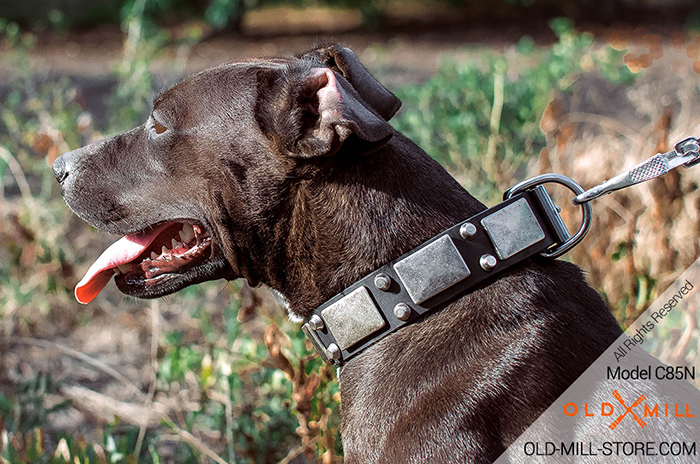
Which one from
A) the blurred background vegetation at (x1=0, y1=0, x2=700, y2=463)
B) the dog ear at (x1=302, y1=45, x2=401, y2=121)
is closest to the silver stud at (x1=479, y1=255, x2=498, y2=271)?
the dog ear at (x1=302, y1=45, x2=401, y2=121)

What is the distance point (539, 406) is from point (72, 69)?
33.5ft

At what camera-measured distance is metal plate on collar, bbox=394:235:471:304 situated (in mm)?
1950

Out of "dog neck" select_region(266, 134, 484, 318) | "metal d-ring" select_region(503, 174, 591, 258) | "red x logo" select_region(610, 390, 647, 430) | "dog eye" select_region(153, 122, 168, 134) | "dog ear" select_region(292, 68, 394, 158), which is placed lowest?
"red x logo" select_region(610, 390, 647, 430)

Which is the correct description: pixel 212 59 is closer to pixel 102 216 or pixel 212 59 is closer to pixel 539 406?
pixel 102 216

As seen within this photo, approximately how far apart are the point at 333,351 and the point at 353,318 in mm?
143

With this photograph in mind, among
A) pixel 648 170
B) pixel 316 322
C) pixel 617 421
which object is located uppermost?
pixel 316 322

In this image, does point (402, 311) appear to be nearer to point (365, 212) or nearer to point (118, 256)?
point (365, 212)

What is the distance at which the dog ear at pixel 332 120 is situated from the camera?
75.8 inches

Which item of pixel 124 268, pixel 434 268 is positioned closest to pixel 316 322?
pixel 434 268

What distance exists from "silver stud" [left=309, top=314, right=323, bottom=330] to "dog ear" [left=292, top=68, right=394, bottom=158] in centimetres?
49

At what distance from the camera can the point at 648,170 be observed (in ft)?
7.16

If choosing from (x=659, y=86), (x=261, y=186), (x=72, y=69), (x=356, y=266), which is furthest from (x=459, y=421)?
(x=72, y=69)

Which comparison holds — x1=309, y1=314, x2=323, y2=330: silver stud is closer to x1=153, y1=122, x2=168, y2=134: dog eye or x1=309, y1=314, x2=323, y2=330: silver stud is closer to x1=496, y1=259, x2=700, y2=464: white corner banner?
x1=496, y1=259, x2=700, y2=464: white corner banner

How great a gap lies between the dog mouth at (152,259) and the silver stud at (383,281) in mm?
653
